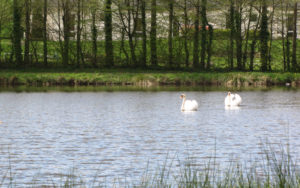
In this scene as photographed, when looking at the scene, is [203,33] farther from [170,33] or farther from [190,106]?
[190,106]

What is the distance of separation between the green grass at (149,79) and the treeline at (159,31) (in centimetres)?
642

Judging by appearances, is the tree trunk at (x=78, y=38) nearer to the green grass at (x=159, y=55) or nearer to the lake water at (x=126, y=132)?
the green grass at (x=159, y=55)

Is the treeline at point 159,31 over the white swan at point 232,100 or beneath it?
over

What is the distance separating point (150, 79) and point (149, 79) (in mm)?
74

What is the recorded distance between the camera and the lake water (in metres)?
15.5

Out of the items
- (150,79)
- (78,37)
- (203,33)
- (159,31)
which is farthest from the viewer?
(159,31)

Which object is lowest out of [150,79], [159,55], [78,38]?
[150,79]

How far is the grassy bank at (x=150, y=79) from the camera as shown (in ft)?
161

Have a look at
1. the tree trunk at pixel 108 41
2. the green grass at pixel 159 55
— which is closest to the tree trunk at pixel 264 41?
the green grass at pixel 159 55

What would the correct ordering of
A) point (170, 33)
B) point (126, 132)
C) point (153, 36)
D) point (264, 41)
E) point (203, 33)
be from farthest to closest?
1. point (153, 36)
2. point (203, 33)
3. point (264, 41)
4. point (170, 33)
5. point (126, 132)

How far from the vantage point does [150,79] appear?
163 ft

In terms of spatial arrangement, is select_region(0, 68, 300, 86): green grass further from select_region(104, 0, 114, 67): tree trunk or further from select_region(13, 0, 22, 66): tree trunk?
select_region(104, 0, 114, 67): tree trunk

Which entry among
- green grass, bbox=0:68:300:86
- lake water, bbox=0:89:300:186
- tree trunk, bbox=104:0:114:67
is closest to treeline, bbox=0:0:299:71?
tree trunk, bbox=104:0:114:67

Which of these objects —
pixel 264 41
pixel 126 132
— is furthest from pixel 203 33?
pixel 126 132
